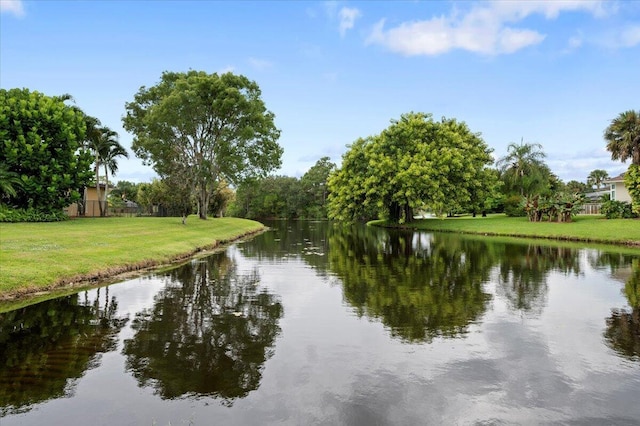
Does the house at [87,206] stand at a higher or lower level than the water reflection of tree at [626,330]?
higher

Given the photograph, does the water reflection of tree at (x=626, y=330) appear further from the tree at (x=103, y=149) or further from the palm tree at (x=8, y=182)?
the tree at (x=103, y=149)

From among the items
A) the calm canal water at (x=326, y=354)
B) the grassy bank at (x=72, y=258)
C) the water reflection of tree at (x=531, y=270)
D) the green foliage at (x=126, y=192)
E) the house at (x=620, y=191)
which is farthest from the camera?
the green foliage at (x=126, y=192)

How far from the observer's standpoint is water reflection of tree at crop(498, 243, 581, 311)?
48.6 ft

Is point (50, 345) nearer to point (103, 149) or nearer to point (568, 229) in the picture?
point (568, 229)

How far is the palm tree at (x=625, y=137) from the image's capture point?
52.2m

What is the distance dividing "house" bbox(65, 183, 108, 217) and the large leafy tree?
35.8 meters

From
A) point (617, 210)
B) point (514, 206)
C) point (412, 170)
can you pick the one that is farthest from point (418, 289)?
Result: point (514, 206)

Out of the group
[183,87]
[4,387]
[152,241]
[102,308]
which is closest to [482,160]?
[183,87]

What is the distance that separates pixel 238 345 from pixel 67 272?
36.1 feet

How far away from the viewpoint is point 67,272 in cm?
1716

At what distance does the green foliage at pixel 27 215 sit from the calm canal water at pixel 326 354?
101 ft

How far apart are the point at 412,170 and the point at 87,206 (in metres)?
47.4

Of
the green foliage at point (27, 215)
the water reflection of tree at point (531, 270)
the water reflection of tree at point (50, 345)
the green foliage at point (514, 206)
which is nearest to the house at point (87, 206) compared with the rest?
the green foliage at point (27, 215)

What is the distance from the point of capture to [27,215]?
4178 centimetres
